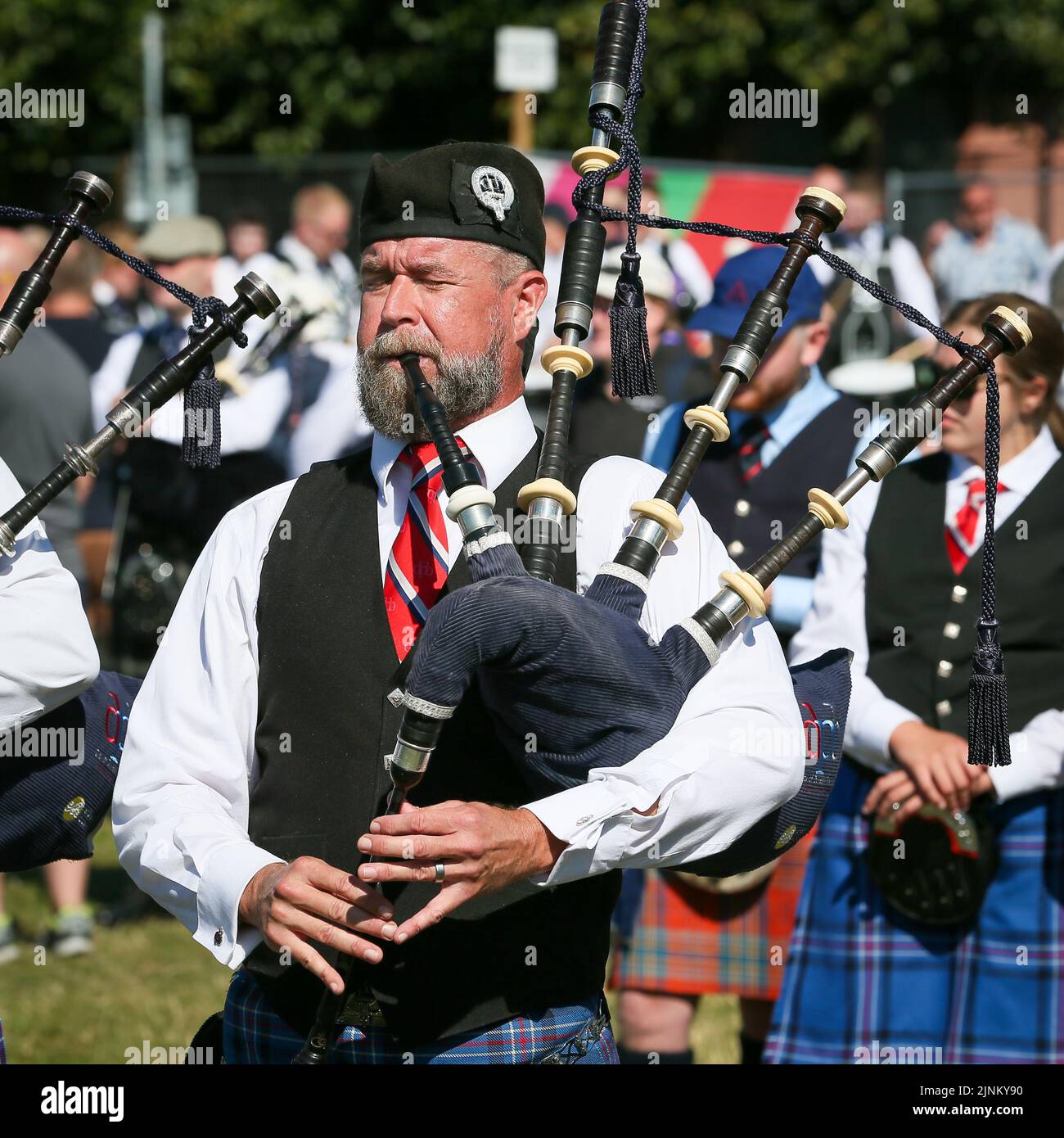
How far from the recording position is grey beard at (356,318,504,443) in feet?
7.41

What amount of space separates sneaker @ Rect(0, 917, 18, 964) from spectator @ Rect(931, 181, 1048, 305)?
5.70m

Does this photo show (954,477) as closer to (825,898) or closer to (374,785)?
(825,898)

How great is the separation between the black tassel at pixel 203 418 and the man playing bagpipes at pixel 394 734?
126mm

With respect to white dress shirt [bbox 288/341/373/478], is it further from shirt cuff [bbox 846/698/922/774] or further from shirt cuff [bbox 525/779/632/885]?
shirt cuff [bbox 525/779/632/885]

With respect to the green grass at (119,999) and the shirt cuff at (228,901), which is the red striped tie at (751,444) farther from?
the shirt cuff at (228,901)

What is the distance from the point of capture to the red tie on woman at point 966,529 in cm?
339

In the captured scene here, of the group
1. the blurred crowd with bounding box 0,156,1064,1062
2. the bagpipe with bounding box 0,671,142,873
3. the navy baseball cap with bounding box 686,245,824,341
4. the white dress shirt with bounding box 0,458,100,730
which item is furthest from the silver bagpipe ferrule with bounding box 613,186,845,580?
the navy baseball cap with bounding box 686,245,824,341

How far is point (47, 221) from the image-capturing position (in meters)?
2.48

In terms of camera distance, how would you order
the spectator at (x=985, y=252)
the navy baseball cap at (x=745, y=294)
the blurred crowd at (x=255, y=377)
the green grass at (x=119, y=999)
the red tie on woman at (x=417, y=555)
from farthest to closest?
the spectator at (x=985, y=252) < the blurred crowd at (x=255, y=377) < the green grass at (x=119, y=999) < the navy baseball cap at (x=745, y=294) < the red tie on woman at (x=417, y=555)

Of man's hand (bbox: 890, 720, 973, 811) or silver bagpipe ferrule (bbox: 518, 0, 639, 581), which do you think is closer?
silver bagpipe ferrule (bbox: 518, 0, 639, 581)

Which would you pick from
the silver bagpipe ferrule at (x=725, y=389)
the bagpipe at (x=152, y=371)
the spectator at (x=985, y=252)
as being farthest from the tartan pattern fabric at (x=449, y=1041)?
the spectator at (x=985, y=252)

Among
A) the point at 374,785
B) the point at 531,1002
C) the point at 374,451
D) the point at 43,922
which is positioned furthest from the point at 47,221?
the point at 43,922
